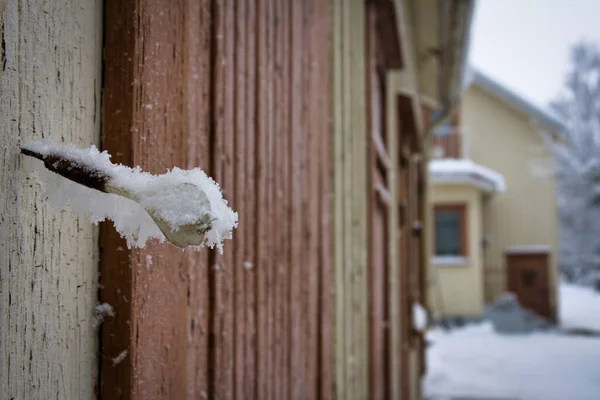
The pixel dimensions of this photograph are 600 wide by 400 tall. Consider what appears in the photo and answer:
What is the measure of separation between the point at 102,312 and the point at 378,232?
3050mm

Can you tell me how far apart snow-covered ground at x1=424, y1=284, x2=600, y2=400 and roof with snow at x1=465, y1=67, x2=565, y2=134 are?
519 centimetres

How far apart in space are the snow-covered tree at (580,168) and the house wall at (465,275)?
9.91 feet

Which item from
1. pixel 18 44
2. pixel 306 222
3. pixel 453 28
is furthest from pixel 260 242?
pixel 453 28

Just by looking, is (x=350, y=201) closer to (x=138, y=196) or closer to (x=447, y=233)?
(x=138, y=196)

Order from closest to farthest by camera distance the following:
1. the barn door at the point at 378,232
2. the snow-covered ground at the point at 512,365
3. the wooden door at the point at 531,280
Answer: the barn door at the point at 378,232 → the snow-covered ground at the point at 512,365 → the wooden door at the point at 531,280

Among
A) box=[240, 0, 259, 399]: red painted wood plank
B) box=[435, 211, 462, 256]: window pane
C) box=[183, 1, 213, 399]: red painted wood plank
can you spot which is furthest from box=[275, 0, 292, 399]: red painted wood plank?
box=[435, 211, 462, 256]: window pane

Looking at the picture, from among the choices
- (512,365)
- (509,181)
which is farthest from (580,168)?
(512,365)

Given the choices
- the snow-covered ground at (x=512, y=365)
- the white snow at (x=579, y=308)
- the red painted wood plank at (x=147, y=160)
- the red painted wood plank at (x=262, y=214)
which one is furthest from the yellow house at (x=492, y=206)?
the red painted wood plank at (x=147, y=160)

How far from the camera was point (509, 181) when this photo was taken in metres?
15.5

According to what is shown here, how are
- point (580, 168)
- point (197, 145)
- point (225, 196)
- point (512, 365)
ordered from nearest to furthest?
point (197, 145), point (225, 196), point (512, 365), point (580, 168)

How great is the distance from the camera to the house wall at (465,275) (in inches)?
544

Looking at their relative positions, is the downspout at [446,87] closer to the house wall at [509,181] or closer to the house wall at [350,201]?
the house wall at [350,201]

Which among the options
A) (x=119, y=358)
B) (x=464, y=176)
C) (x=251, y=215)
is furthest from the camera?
(x=464, y=176)

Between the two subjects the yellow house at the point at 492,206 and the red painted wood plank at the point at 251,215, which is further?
the yellow house at the point at 492,206
